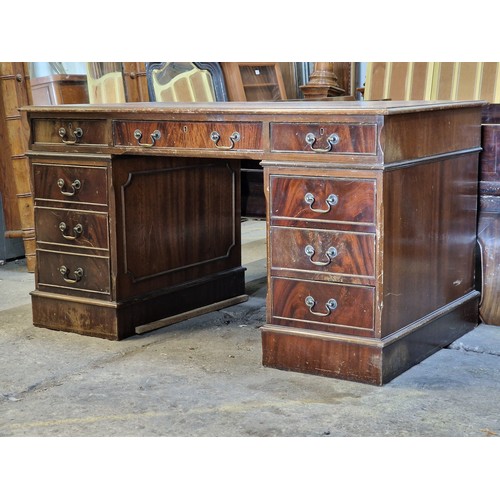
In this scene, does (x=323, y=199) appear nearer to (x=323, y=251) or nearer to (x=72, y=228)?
(x=323, y=251)

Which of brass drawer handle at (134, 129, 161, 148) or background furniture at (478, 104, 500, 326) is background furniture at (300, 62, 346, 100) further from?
brass drawer handle at (134, 129, 161, 148)

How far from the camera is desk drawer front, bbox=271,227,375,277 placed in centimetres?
299

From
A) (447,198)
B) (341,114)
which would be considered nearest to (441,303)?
(447,198)

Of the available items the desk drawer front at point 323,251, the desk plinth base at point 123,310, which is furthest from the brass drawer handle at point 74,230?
the desk drawer front at point 323,251

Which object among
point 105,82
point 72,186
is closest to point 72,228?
point 72,186

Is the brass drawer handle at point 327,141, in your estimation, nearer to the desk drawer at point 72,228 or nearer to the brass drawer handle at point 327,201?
the brass drawer handle at point 327,201

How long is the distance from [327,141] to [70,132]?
1.26m

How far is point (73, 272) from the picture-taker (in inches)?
149

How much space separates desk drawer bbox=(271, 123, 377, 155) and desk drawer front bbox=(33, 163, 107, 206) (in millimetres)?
910

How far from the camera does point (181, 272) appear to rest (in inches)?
159

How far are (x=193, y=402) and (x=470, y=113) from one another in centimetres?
161

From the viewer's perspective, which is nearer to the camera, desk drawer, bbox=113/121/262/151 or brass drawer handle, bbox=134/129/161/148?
desk drawer, bbox=113/121/262/151

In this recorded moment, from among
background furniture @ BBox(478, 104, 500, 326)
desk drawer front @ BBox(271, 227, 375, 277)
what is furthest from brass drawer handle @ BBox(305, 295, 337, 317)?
background furniture @ BBox(478, 104, 500, 326)

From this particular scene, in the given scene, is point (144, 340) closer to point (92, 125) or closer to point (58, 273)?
point (58, 273)
